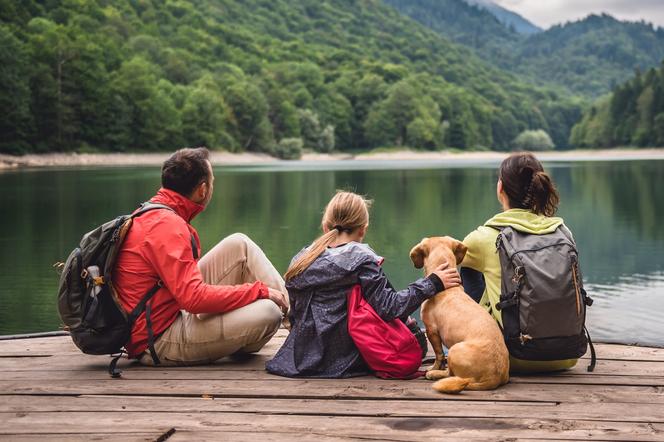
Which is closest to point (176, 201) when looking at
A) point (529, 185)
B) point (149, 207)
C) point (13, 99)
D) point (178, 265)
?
point (149, 207)

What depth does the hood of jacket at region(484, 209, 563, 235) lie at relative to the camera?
401 centimetres

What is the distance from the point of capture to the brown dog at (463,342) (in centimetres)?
364

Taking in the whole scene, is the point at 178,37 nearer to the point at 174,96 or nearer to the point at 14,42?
the point at 174,96

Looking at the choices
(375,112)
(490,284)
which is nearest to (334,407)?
(490,284)

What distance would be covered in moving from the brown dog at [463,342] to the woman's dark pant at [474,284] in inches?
21.6

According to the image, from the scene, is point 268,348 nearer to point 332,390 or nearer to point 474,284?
point 332,390

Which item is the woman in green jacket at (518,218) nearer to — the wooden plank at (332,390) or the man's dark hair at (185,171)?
the wooden plank at (332,390)

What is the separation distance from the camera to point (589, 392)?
374 centimetres

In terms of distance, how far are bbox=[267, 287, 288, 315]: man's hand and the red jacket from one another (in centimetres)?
6

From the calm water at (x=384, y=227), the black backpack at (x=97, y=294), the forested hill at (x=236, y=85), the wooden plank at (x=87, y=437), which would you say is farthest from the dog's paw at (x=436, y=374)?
the forested hill at (x=236, y=85)

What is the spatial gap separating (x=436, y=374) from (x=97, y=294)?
6.34 ft

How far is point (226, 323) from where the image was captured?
13.6ft

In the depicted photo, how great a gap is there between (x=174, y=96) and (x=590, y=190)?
67.6 meters

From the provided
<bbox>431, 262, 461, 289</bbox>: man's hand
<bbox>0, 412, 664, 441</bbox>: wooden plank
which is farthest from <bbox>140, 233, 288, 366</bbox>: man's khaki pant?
<bbox>431, 262, 461, 289</bbox>: man's hand
